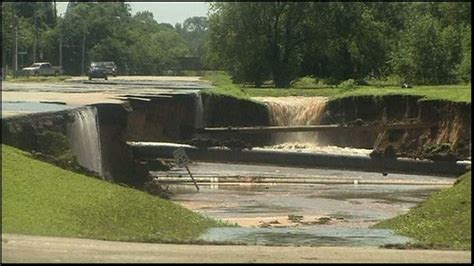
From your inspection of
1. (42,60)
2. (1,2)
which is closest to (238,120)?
(1,2)

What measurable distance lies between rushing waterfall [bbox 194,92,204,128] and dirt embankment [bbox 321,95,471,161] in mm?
5434

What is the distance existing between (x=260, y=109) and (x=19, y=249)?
38.0 metres

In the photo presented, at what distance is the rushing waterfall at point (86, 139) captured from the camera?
1069 inches

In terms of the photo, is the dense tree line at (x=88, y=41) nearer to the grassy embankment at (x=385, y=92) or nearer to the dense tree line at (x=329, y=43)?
the dense tree line at (x=329, y=43)

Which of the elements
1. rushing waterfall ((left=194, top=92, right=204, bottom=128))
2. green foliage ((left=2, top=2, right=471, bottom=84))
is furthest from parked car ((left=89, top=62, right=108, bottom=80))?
rushing waterfall ((left=194, top=92, right=204, bottom=128))

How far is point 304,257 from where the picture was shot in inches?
482

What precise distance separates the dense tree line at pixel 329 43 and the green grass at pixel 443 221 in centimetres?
4077

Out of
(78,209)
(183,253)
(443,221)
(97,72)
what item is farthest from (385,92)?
(183,253)

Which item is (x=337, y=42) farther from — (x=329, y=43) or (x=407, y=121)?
(x=407, y=121)

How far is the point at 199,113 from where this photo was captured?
4859 centimetres

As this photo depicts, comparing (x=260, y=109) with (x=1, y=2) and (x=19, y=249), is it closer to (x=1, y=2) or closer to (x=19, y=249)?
(x=19, y=249)

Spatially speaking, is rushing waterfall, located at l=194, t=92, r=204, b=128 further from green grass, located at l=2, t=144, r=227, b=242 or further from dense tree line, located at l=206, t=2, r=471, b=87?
green grass, located at l=2, t=144, r=227, b=242

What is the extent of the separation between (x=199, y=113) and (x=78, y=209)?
32.5 metres

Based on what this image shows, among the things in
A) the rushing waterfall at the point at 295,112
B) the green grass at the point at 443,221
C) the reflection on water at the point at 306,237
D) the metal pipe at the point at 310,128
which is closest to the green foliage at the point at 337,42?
the rushing waterfall at the point at 295,112
